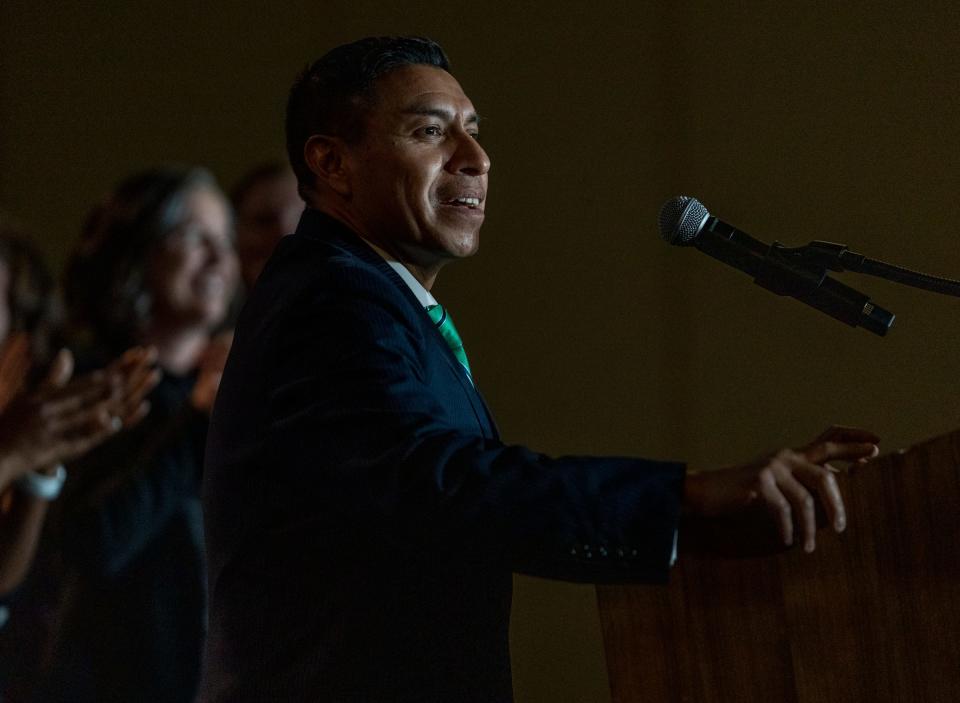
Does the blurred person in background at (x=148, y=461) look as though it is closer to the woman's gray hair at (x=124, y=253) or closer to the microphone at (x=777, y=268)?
the woman's gray hair at (x=124, y=253)

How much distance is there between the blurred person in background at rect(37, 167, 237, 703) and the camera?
2656mm

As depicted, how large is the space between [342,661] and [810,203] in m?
2.36

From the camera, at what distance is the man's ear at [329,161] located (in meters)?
1.77

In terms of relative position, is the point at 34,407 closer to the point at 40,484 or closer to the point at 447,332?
the point at 40,484

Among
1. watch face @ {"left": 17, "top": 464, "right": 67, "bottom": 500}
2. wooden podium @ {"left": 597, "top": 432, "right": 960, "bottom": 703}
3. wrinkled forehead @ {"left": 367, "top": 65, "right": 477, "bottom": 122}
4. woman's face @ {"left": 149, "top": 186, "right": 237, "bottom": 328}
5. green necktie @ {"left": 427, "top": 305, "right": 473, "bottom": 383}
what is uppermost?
wrinkled forehead @ {"left": 367, "top": 65, "right": 477, "bottom": 122}

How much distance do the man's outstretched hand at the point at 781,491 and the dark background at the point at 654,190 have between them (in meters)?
2.13

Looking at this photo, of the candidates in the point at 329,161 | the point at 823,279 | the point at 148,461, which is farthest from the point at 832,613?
the point at 148,461

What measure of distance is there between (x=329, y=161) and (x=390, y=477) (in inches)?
26.8

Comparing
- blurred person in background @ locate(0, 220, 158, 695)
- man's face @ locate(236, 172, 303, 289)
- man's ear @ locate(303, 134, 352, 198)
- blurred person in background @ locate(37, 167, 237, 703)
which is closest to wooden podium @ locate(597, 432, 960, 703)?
man's ear @ locate(303, 134, 352, 198)

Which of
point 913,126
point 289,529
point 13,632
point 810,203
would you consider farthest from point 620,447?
point 289,529

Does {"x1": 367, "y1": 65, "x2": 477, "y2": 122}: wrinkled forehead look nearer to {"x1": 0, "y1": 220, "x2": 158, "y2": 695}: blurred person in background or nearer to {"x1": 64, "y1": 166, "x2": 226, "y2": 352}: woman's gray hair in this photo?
{"x1": 0, "y1": 220, "x2": 158, "y2": 695}: blurred person in background

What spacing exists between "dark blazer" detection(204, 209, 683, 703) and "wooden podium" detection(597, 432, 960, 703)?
0.11 m

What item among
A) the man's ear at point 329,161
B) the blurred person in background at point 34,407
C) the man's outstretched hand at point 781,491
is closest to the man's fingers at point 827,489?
the man's outstretched hand at point 781,491

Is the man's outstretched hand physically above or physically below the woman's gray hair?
below
